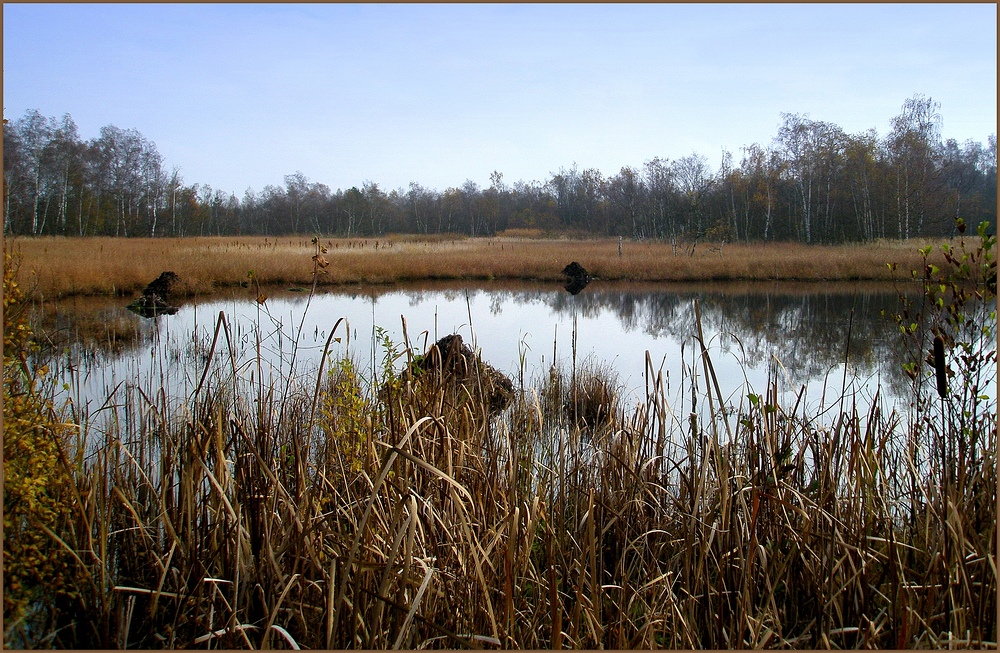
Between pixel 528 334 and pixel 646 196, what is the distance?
93.2ft

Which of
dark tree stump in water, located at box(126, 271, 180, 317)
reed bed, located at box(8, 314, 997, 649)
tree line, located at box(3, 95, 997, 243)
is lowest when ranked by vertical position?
reed bed, located at box(8, 314, 997, 649)

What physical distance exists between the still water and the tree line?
3.18 m

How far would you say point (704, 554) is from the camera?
1.91 m

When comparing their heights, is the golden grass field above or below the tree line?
below

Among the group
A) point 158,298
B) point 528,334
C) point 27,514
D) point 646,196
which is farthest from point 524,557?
point 646,196

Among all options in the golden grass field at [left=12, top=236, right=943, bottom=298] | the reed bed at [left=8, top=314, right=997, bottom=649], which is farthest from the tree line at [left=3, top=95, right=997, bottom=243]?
the reed bed at [left=8, top=314, right=997, bottom=649]

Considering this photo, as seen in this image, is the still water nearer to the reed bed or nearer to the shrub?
the reed bed

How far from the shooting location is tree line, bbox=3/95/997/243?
58.5 feet

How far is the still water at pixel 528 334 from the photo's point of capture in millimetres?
4750

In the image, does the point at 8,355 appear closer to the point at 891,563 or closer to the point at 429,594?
the point at 429,594

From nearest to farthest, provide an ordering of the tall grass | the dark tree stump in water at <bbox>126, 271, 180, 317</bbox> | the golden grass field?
the tall grass → the dark tree stump in water at <bbox>126, 271, 180, 317</bbox> → the golden grass field

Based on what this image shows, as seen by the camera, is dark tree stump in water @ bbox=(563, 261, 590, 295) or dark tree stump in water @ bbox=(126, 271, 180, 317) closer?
dark tree stump in water @ bbox=(126, 271, 180, 317)

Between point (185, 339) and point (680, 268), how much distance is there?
1428 centimetres

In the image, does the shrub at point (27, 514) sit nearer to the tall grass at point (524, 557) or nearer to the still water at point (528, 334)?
the tall grass at point (524, 557)
